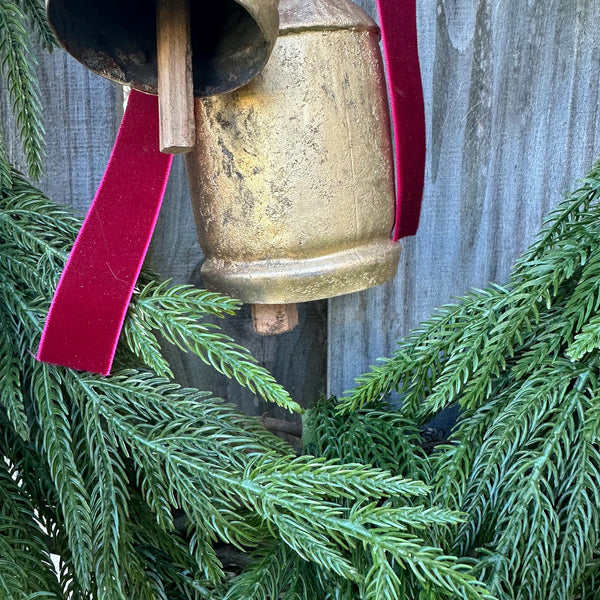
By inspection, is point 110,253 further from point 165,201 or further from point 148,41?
point 165,201

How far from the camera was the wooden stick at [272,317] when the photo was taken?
0.85 metres

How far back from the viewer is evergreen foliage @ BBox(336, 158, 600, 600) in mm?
A: 693

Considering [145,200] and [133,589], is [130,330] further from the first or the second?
[133,589]

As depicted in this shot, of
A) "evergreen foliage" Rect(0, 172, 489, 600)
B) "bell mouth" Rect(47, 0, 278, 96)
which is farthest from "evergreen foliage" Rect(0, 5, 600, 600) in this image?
"bell mouth" Rect(47, 0, 278, 96)

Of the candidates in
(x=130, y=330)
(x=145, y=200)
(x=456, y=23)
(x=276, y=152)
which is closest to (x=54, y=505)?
(x=130, y=330)

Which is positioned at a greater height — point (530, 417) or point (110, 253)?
point (110, 253)

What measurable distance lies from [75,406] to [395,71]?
502 millimetres

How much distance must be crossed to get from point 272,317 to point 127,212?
20 centimetres

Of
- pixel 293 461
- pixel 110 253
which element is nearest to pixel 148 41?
pixel 110 253

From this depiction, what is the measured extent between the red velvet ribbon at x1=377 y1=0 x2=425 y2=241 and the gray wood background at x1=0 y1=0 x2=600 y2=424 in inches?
6.7

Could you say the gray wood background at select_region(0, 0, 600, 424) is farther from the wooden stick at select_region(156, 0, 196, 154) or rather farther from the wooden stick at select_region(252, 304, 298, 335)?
the wooden stick at select_region(156, 0, 196, 154)

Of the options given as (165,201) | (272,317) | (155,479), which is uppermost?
(165,201)

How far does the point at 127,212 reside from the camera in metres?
0.79

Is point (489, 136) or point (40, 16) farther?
point (489, 136)
